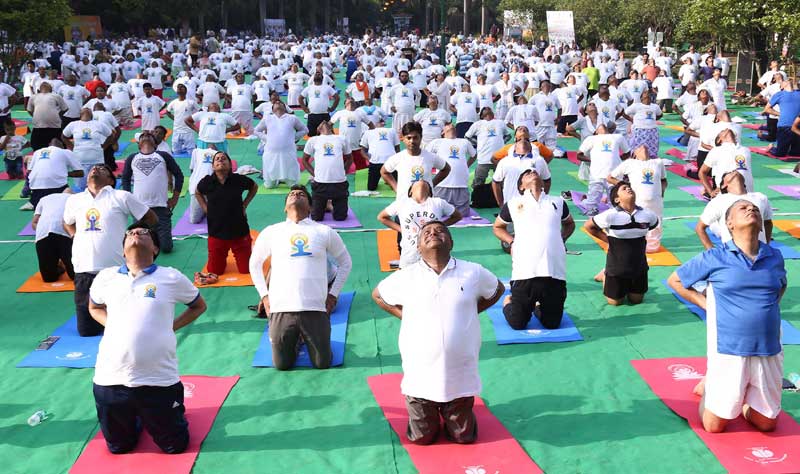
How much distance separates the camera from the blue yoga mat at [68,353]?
24.0 feet

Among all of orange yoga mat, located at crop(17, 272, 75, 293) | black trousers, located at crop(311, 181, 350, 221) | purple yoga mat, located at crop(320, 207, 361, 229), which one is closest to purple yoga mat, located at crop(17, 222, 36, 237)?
orange yoga mat, located at crop(17, 272, 75, 293)

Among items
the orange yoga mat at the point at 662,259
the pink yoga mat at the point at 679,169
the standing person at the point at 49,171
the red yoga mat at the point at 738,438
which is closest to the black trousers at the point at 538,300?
the red yoga mat at the point at 738,438

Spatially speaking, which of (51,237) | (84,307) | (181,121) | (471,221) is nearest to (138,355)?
(84,307)

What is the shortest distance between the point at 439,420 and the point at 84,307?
3.89 m

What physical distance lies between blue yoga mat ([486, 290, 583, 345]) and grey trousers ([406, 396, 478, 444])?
1998 mm

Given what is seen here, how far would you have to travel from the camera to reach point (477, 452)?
222 inches

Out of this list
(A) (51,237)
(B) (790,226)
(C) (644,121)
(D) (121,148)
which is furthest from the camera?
(D) (121,148)

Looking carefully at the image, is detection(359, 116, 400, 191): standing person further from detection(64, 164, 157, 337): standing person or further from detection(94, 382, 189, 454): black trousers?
detection(94, 382, 189, 454): black trousers

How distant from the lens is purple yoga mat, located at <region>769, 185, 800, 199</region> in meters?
13.6

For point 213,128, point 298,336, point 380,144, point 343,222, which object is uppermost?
point 213,128

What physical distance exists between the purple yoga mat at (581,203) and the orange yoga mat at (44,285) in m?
7.12

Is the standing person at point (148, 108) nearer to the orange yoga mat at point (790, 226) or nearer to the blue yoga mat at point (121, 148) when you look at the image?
the blue yoga mat at point (121, 148)

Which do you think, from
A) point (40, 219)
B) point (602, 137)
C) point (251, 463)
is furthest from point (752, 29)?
point (251, 463)

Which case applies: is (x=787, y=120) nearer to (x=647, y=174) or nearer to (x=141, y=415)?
(x=647, y=174)
